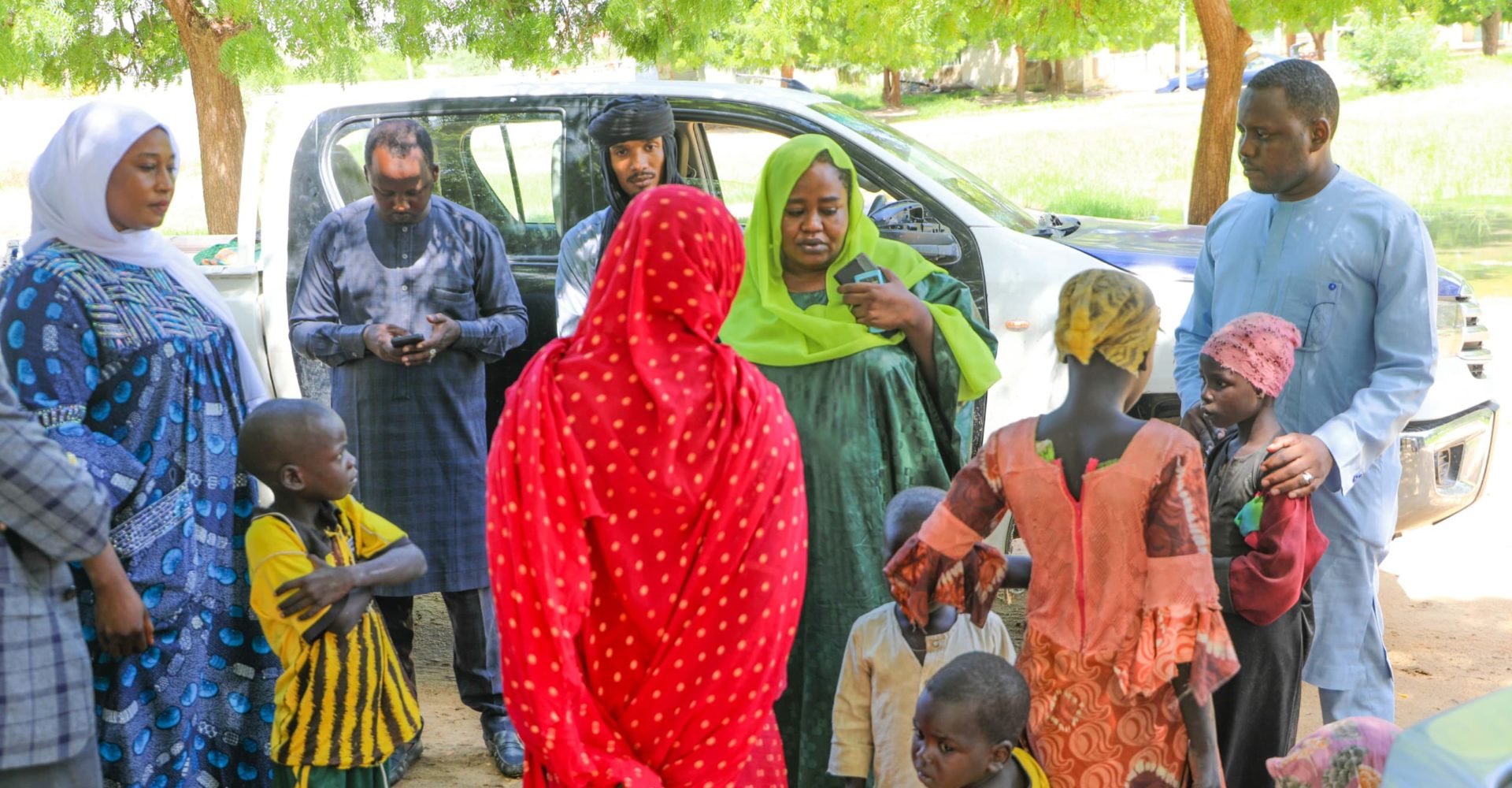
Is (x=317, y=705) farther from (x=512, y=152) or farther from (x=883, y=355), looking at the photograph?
(x=512, y=152)

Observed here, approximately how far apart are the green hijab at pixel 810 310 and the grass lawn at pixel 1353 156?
10.6m

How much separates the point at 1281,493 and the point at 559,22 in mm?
8486

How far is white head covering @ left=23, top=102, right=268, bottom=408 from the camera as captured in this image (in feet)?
10.6

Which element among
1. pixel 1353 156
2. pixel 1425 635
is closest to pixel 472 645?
pixel 1425 635

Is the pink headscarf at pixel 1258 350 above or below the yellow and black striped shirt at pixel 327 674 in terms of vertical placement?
above

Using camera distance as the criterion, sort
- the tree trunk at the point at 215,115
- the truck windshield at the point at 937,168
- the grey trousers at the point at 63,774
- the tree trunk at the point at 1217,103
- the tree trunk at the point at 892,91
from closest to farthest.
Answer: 1. the grey trousers at the point at 63,774
2. the truck windshield at the point at 937,168
3. the tree trunk at the point at 1217,103
4. the tree trunk at the point at 215,115
5. the tree trunk at the point at 892,91

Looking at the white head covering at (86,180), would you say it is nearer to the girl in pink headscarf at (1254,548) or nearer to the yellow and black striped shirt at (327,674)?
the yellow and black striped shirt at (327,674)

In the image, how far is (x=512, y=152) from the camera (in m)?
5.72

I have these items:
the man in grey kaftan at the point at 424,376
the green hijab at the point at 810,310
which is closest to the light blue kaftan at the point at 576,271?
the man in grey kaftan at the point at 424,376

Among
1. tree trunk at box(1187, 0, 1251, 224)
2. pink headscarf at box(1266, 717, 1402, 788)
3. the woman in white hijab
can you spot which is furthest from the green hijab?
tree trunk at box(1187, 0, 1251, 224)

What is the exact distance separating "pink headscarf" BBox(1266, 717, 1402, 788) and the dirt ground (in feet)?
6.62

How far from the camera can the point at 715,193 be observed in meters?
5.97

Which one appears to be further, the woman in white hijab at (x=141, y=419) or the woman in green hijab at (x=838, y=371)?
the woman in green hijab at (x=838, y=371)

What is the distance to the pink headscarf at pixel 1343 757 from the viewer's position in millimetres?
2512
